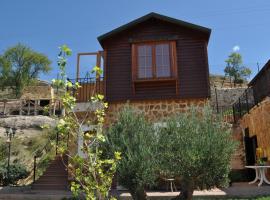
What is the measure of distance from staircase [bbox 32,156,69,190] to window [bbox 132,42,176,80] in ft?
17.5

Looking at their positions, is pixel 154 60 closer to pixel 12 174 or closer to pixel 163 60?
pixel 163 60

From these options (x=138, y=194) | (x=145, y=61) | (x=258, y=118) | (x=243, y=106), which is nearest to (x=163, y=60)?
(x=145, y=61)

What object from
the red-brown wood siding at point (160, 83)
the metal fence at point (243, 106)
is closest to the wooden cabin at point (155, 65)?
the red-brown wood siding at point (160, 83)

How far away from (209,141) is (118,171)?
2450 mm

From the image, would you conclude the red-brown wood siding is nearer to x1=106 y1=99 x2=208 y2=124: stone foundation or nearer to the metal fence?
x1=106 y1=99 x2=208 y2=124: stone foundation

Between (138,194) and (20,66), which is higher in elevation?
(20,66)

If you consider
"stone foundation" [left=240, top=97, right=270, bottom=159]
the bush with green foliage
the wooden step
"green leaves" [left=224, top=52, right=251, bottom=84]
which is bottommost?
the wooden step

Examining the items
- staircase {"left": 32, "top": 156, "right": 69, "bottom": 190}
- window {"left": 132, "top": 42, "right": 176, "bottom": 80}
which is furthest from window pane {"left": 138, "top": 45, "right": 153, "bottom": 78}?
staircase {"left": 32, "top": 156, "right": 69, "bottom": 190}

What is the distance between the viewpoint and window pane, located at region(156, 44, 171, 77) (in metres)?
13.6

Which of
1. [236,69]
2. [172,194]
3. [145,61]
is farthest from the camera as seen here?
[236,69]

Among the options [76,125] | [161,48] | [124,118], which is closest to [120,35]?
[161,48]

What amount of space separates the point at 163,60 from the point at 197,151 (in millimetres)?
6274

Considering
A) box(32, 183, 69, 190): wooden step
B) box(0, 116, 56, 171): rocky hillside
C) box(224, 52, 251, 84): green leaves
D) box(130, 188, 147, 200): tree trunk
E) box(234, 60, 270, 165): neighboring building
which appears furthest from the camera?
box(224, 52, 251, 84): green leaves

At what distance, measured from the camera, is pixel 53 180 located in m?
14.7
